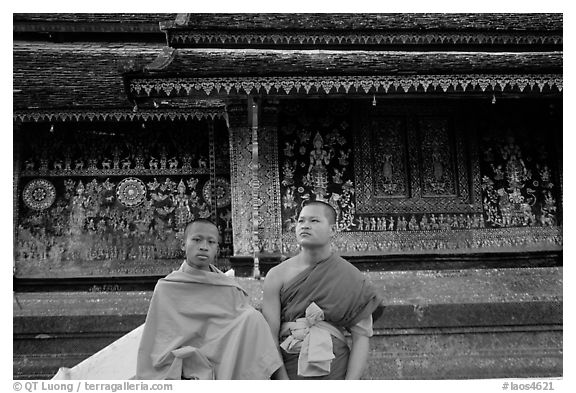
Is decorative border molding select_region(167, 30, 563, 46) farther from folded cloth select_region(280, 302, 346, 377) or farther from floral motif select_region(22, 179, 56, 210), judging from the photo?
folded cloth select_region(280, 302, 346, 377)

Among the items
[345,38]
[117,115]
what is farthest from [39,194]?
[345,38]

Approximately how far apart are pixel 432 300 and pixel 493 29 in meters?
4.04

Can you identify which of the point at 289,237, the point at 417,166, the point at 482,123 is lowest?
the point at 289,237

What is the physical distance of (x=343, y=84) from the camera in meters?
7.07

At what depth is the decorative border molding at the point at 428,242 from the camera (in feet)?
26.5

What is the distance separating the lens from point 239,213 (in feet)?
26.1

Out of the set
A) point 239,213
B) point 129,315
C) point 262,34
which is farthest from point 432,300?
point 262,34

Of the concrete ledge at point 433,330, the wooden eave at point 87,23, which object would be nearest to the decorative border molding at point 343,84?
the concrete ledge at point 433,330

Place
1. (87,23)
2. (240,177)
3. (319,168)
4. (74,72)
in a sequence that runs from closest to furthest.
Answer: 1. (240,177)
2. (319,168)
3. (74,72)
4. (87,23)

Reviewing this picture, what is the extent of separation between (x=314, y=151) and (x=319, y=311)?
202 inches

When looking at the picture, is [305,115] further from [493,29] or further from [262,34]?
[493,29]

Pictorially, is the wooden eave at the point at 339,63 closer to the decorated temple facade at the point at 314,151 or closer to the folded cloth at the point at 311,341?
the decorated temple facade at the point at 314,151

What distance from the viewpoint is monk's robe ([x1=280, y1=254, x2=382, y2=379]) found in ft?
10.6

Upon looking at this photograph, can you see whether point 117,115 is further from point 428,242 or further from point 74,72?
point 428,242
